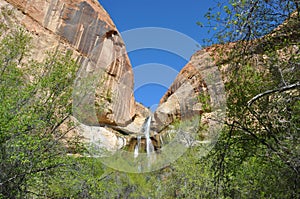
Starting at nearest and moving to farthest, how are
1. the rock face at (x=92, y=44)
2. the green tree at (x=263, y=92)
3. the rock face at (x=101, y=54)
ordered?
the green tree at (x=263, y=92), the rock face at (x=92, y=44), the rock face at (x=101, y=54)

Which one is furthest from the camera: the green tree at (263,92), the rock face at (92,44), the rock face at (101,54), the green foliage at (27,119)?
the rock face at (101,54)

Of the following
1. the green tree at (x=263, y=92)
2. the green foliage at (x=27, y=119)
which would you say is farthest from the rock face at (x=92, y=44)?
the green tree at (x=263, y=92)

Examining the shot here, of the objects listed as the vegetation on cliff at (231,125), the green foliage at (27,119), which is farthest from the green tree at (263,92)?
the green foliage at (27,119)

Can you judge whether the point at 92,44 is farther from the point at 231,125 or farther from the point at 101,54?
the point at 231,125

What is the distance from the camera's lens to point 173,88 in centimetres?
4688

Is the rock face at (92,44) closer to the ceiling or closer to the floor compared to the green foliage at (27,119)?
closer to the ceiling

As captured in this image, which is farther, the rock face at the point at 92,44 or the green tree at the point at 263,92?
the rock face at the point at 92,44

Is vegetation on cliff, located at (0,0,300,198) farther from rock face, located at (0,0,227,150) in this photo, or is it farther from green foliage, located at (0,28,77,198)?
rock face, located at (0,0,227,150)

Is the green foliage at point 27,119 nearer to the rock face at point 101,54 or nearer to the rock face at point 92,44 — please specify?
the rock face at point 92,44

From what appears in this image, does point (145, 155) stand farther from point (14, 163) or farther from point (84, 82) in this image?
point (14, 163)

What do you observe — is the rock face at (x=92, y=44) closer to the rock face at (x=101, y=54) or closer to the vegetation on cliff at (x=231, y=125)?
the rock face at (x=101, y=54)

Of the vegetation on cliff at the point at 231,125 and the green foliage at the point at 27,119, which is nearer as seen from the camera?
the vegetation on cliff at the point at 231,125

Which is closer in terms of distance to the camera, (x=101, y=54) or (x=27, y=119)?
(x=27, y=119)

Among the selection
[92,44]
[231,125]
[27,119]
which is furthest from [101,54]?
[231,125]
